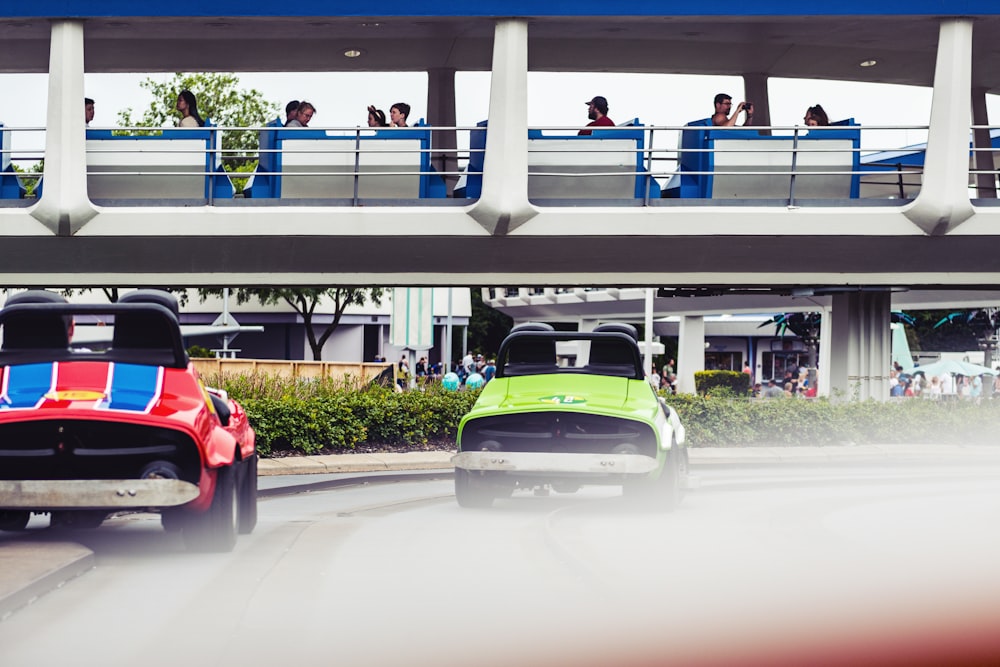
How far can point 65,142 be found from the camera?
21.3 meters

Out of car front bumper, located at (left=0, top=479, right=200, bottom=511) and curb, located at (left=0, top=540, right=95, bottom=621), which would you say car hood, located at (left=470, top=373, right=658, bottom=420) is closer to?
car front bumper, located at (left=0, top=479, right=200, bottom=511)

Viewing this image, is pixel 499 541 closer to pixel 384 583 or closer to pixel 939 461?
pixel 384 583

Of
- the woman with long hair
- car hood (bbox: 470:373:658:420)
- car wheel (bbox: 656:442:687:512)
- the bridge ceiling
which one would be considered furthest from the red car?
the bridge ceiling

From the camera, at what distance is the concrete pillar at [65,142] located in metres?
21.0

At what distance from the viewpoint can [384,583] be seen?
363 inches

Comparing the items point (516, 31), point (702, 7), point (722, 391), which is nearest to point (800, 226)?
point (702, 7)

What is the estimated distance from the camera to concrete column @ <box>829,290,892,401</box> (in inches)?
1159

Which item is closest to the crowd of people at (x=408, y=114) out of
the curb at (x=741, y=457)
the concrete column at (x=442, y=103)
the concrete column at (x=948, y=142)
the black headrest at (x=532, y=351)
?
the concrete column at (x=948, y=142)

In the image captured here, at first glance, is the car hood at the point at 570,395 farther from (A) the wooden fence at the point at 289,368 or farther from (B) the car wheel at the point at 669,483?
(A) the wooden fence at the point at 289,368

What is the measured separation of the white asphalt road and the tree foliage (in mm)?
32318

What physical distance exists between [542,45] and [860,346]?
10.3 m

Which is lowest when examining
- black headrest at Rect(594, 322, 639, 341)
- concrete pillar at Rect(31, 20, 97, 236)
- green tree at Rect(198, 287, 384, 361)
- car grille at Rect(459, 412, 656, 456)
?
car grille at Rect(459, 412, 656, 456)

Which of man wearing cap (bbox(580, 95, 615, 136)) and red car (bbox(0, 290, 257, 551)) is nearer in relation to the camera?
red car (bbox(0, 290, 257, 551))

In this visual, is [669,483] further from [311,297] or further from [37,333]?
[311,297]
